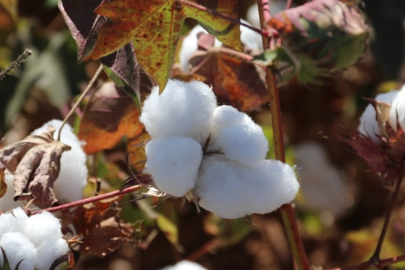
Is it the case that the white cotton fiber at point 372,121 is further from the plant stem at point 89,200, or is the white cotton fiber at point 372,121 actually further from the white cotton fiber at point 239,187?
the plant stem at point 89,200

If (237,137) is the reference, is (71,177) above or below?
below

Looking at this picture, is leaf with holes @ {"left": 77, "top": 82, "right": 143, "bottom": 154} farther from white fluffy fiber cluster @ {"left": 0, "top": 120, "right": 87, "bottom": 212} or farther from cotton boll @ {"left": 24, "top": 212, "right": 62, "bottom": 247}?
cotton boll @ {"left": 24, "top": 212, "right": 62, "bottom": 247}

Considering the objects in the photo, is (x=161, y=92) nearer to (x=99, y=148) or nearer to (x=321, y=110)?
(x=99, y=148)

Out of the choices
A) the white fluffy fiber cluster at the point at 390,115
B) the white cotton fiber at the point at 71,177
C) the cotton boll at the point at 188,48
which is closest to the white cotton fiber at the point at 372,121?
the white fluffy fiber cluster at the point at 390,115

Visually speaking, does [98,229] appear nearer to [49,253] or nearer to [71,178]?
[71,178]

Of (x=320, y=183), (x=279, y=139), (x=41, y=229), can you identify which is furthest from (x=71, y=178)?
(x=320, y=183)

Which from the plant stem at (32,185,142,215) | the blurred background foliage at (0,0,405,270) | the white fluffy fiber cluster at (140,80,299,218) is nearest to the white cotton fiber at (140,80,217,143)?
the white fluffy fiber cluster at (140,80,299,218)

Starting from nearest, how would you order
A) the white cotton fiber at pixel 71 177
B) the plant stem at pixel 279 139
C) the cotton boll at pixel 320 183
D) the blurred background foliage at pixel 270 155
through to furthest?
the plant stem at pixel 279 139 → the white cotton fiber at pixel 71 177 → the blurred background foliage at pixel 270 155 → the cotton boll at pixel 320 183
